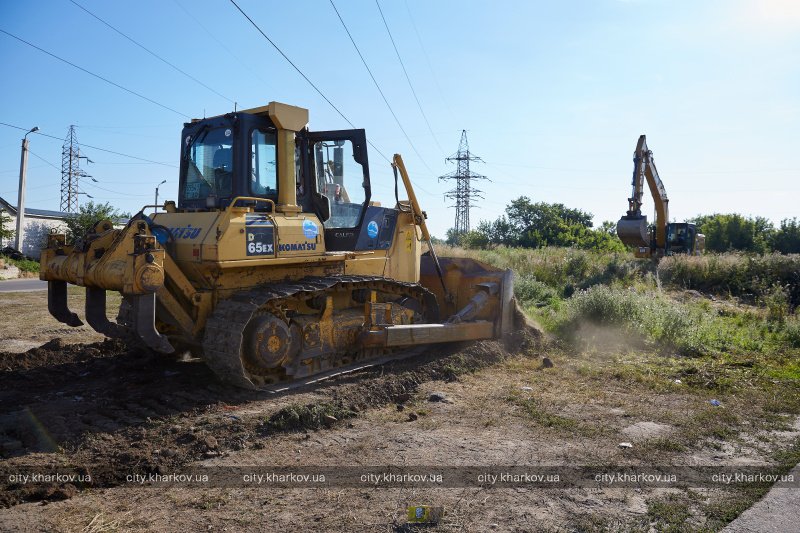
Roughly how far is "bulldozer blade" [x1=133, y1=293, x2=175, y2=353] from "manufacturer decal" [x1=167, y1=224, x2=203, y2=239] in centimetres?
89

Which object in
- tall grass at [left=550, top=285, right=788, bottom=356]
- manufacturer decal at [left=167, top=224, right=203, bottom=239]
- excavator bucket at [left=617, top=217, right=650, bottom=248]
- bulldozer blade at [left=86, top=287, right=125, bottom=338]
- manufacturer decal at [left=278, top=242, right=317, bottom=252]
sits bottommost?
tall grass at [left=550, top=285, right=788, bottom=356]

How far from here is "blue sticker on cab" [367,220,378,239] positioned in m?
8.51

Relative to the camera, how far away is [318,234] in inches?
298

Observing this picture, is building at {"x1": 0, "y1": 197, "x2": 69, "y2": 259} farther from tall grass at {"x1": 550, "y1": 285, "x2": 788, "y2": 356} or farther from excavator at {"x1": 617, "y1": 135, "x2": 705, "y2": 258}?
tall grass at {"x1": 550, "y1": 285, "x2": 788, "y2": 356}

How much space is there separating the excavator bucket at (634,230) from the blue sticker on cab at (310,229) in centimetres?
1508

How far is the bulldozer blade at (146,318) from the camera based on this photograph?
592 centimetres

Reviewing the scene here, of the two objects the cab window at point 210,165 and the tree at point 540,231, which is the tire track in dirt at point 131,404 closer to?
the cab window at point 210,165

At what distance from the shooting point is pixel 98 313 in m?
6.52

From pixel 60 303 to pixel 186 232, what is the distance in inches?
74.2

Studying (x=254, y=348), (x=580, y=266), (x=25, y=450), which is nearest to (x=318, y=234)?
(x=254, y=348)

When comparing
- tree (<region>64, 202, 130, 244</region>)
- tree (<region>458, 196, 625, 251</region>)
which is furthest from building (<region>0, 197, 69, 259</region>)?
tree (<region>458, 196, 625, 251</region>)

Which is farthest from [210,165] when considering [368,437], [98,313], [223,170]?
[368,437]

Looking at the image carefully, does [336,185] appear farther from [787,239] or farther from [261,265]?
[787,239]

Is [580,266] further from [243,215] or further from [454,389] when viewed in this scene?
[243,215]
